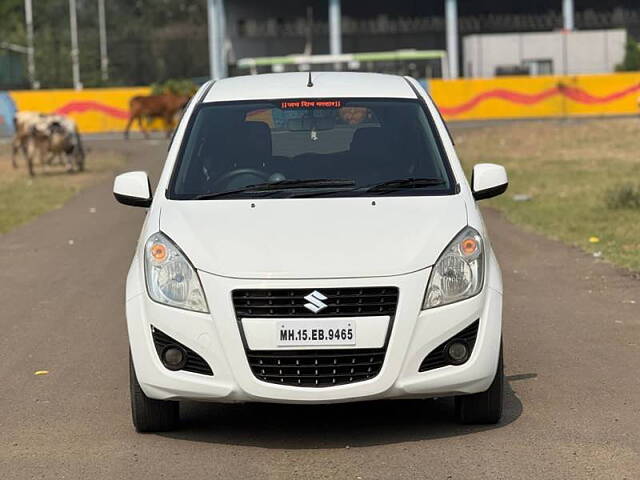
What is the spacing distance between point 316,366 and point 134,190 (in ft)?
5.72

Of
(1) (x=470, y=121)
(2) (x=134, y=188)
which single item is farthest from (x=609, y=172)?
(1) (x=470, y=121)

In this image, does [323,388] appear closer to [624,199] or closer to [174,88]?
[624,199]

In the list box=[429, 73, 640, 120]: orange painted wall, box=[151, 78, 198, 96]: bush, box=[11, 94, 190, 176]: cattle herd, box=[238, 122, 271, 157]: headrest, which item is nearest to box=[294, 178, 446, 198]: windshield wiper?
box=[238, 122, 271, 157]: headrest

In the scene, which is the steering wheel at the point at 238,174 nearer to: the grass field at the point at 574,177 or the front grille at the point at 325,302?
the front grille at the point at 325,302

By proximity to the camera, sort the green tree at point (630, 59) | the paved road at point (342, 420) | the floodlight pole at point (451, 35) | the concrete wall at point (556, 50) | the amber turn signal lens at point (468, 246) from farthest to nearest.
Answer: the floodlight pole at point (451, 35) < the concrete wall at point (556, 50) < the green tree at point (630, 59) < the amber turn signal lens at point (468, 246) < the paved road at point (342, 420)

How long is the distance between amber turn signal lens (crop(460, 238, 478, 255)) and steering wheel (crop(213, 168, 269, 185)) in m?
1.28

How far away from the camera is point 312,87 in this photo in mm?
8070

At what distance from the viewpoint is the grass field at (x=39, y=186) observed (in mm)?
21172

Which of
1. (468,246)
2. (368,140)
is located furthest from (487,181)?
(468,246)

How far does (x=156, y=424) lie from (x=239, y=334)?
863 mm

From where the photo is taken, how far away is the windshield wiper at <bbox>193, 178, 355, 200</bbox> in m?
7.24

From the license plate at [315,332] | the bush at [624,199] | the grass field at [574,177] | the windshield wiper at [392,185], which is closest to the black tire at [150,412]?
the license plate at [315,332]

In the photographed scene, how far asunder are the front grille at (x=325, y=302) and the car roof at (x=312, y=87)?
1897 millimetres

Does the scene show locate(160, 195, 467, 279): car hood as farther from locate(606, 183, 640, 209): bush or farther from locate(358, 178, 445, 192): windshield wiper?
locate(606, 183, 640, 209): bush
